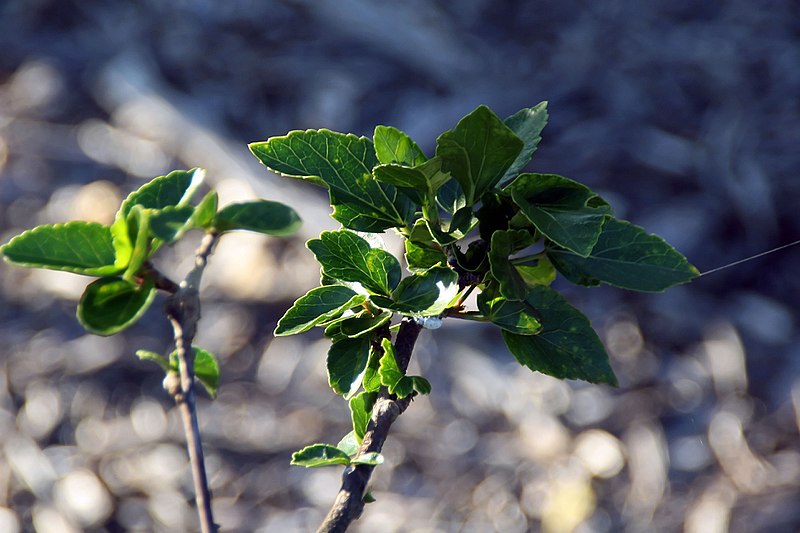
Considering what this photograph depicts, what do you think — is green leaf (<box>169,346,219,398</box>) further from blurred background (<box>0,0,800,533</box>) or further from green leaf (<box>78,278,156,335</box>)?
blurred background (<box>0,0,800,533</box>)

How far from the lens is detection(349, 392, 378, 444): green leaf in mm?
481

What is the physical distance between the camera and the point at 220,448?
191cm

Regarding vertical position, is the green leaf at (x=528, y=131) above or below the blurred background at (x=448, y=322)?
above

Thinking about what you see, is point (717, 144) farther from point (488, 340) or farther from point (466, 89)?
point (488, 340)

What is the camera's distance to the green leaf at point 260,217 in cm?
45

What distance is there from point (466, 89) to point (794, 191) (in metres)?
0.92

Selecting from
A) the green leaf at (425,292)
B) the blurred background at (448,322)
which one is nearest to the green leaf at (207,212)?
the green leaf at (425,292)

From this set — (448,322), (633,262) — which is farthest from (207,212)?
(448,322)

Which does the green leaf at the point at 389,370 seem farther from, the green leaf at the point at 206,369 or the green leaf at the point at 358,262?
the green leaf at the point at 206,369

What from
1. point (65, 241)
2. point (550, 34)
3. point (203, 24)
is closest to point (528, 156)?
point (65, 241)

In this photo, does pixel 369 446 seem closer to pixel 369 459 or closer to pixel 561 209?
pixel 369 459

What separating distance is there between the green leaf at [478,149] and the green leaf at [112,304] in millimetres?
177

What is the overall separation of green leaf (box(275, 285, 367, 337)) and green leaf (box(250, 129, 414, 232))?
0.14 feet

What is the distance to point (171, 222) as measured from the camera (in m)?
0.40
